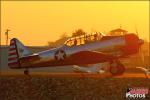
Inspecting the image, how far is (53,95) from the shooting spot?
21156 millimetres

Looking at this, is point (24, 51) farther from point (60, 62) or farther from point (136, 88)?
point (136, 88)

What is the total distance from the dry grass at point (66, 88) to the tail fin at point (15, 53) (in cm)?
848

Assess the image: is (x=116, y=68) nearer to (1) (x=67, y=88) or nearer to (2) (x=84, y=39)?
(2) (x=84, y=39)

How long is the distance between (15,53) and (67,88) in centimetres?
1080

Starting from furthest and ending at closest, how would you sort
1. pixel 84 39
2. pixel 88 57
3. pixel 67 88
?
pixel 84 39 < pixel 88 57 < pixel 67 88

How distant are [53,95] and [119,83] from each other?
3069 mm

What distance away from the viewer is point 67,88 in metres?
21.6

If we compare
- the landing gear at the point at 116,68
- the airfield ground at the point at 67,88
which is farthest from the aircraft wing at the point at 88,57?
the airfield ground at the point at 67,88

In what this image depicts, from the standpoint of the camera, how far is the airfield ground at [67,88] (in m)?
20.9

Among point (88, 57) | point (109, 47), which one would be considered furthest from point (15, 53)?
point (109, 47)

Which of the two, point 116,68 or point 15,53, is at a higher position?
point 15,53

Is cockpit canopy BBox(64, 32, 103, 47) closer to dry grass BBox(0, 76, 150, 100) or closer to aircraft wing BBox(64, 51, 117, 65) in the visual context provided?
aircraft wing BBox(64, 51, 117, 65)

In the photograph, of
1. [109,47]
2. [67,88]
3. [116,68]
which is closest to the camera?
[67,88]

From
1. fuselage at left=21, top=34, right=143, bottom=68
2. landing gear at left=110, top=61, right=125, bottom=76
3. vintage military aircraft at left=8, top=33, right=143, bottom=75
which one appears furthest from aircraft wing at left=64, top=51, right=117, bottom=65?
landing gear at left=110, top=61, right=125, bottom=76
